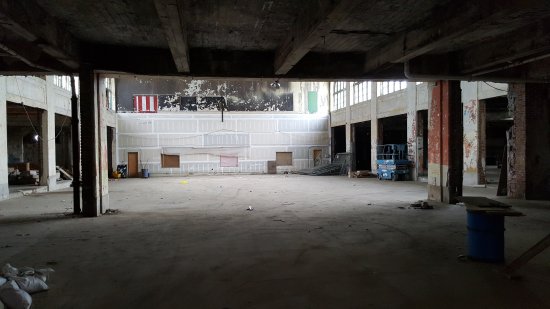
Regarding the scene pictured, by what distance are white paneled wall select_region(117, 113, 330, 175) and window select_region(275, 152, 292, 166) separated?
1.01ft

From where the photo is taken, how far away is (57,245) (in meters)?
6.01

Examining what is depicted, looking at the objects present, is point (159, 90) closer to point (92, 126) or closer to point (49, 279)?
point (92, 126)

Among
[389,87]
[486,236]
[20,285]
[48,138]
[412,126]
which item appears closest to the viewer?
[20,285]

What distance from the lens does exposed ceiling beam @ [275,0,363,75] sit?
459 centimetres

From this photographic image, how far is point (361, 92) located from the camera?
22672 millimetres

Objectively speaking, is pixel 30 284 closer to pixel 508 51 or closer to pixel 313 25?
pixel 313 25

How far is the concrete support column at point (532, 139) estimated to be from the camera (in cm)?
1039

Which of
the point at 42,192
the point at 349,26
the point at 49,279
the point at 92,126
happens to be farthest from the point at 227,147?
the point at 49,279

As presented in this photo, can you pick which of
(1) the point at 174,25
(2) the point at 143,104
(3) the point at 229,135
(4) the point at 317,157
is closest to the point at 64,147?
(2) the point at 143,104

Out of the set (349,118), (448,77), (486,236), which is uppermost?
(349,118)

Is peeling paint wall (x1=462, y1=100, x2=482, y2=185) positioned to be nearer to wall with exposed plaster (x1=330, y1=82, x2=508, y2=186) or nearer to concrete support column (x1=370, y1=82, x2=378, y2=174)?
wall with exposed plaster (x1=330, y1=82, x2=508, y2=186)

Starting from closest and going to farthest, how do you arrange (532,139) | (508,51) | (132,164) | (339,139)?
(508,51), (532,139), (132,164), (339,139)

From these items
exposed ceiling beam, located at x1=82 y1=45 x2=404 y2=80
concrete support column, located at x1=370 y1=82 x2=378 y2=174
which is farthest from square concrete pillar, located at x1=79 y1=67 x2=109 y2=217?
concrete support column, located at x1=370 y1=82 x2=378 y2=174

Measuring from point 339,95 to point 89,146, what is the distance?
19.9 metres
